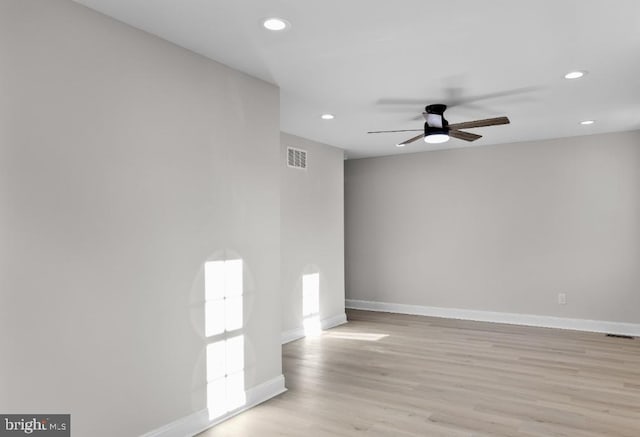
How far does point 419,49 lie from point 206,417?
2.95 metres

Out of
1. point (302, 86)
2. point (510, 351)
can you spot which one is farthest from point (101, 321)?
point (510, 351)

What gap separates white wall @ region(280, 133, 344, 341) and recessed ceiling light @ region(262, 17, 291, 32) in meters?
2.83

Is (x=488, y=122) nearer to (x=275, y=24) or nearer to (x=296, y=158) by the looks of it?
(x=275, y=24)

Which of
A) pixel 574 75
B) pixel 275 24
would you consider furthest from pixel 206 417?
pixel 574 75

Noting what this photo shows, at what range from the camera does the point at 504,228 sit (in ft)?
21.6

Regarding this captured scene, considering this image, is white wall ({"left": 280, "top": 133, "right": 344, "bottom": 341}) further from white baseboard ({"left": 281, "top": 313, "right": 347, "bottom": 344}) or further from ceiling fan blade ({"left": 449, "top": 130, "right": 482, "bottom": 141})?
ceiling fan blade ({"left": 449, "top": 130, "right": 482, "bottom": 141})

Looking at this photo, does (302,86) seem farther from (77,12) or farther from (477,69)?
(77,12)

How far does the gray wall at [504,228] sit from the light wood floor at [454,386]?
74 cm

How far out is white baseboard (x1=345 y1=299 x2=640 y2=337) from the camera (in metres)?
5.86

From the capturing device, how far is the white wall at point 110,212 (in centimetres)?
220

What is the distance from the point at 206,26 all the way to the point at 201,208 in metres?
1.18

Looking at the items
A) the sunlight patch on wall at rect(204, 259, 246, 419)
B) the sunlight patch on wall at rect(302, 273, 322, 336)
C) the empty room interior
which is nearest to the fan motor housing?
the empty room interior

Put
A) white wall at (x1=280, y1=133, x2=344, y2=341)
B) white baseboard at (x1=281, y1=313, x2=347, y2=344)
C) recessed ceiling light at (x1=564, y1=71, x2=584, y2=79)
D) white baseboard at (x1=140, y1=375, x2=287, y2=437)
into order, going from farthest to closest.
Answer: white wall at (x1=280, y1=133, x2=344, y2=341)
white baseboard at (x1=281, y1=313, x2=347, y2=344)
recessed ceiling light at (x1=564, y1=71, x2=584, y2=79)
white baseboard at (x1=140, y1=375, x2=287, y2=437)

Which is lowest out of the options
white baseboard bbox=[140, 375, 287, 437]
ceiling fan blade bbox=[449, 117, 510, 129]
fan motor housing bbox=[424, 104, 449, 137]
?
white baseboard bbox=[140, 375, 287, 437]
